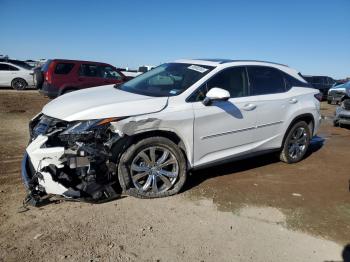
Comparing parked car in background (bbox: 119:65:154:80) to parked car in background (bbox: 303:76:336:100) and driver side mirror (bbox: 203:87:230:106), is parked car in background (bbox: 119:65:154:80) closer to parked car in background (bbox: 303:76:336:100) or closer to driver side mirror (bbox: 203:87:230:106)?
driver side mirror (bbox: 203:87:230:106)

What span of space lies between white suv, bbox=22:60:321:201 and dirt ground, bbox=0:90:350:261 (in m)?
0.32

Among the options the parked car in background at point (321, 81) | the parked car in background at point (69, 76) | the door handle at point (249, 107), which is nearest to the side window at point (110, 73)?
the parked car in background at point (69, 76)

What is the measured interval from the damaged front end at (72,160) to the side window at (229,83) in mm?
1339

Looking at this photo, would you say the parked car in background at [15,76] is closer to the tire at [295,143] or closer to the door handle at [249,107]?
the tire at [295,143]

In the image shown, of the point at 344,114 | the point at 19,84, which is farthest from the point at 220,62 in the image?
the point at 19,84

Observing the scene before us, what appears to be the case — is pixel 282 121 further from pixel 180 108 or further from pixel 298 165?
pixel 180 108

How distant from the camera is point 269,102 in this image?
583 cm

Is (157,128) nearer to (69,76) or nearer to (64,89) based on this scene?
(64,89)

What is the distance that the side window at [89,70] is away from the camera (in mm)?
14000

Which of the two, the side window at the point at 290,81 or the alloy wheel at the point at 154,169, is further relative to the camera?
the side window at the point at 290,81

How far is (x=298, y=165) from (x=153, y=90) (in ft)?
10.3

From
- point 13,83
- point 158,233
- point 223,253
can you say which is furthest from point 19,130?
point 13,83

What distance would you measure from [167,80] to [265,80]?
64.6 inches

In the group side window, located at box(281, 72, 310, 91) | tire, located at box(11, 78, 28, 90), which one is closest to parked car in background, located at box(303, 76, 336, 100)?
tire, located at box(11, 78, 28, 90)
